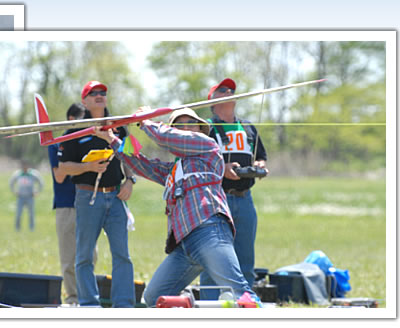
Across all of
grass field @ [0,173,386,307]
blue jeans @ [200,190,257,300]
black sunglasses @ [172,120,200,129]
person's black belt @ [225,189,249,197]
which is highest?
black sunglasses @ [172,120,200,129]

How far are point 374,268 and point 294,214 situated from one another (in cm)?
1748

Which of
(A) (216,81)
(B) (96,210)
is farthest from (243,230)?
(A) (216,81)

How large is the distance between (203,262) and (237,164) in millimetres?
1262

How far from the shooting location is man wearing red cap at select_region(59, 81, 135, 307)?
511cm

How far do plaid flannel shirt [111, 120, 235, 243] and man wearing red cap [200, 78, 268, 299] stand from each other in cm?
95

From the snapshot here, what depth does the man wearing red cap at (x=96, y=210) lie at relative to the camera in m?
5.11

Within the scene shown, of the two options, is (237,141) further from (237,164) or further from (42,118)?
(42,118)

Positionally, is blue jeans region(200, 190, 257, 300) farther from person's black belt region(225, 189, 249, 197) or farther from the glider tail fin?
the glider tail fin

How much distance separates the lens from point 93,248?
5.14 meters

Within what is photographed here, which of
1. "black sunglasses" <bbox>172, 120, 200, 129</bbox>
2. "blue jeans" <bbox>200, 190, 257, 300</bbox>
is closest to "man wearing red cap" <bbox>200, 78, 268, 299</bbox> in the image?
"blue jeans" <bbox>200, 190, 257, 300</bbox>

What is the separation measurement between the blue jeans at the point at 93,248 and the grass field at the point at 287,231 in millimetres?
1967

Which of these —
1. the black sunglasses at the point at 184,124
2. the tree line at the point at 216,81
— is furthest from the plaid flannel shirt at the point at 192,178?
the tree line at the point at 216,81
